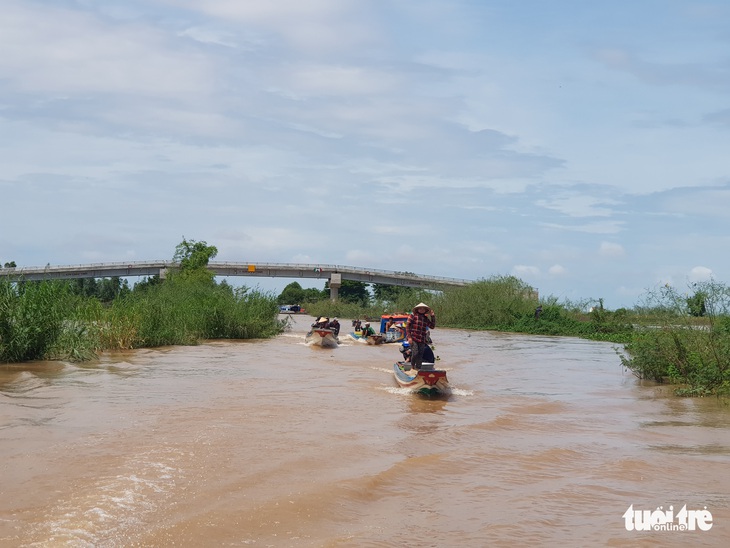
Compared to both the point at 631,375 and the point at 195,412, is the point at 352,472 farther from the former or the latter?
the point at 631,375

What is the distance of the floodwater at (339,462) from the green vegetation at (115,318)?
83 cm

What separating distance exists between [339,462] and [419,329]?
23.1 ft

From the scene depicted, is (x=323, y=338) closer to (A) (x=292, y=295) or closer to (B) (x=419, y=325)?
(B) (x=419, y=325)

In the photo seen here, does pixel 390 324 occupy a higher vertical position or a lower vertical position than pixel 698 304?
lower

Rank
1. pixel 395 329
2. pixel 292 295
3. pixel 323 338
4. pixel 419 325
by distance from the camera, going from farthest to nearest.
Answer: pixel 292 295 → pixel 395 329 → pixel 323 338 → pixel 419 325

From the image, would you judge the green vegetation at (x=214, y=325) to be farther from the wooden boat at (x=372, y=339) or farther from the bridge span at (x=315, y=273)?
the bridge span at (x=315, y=273)

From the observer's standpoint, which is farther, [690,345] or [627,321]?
[627,321]

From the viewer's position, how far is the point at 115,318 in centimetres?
2241

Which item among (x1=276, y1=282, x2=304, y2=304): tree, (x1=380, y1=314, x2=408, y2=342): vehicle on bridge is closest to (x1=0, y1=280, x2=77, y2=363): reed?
(x1=380, y1=314, x2=408, y2=342): vehicle on bridge

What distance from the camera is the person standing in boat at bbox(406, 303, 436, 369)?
15.8 metres

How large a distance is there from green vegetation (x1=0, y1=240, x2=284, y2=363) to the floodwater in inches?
32.5

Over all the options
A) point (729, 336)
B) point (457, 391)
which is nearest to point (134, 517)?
point (457, 391)

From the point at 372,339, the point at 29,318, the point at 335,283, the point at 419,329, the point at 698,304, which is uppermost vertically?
the point at 335,283

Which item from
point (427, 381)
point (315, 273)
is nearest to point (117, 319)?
point (427, 381)
